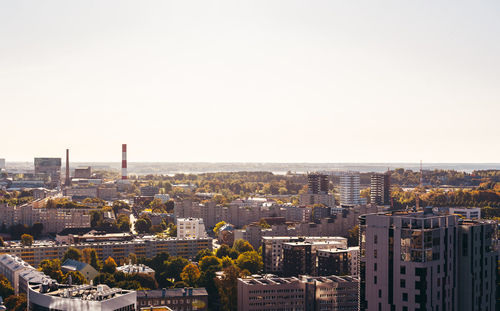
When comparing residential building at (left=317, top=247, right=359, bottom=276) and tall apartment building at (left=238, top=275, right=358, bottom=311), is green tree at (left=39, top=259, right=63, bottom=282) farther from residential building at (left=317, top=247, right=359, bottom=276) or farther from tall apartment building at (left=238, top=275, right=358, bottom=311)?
residential building at (left=317, top=247, right=359, bottom=276)

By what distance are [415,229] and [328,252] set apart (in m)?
17.8

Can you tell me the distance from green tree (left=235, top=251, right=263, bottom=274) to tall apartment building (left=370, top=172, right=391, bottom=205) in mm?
37110

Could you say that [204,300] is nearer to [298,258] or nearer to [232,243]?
[298,258]

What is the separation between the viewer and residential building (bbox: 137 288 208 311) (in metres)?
26.5

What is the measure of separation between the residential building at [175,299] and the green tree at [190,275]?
3481 mm

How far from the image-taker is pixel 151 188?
298 feet

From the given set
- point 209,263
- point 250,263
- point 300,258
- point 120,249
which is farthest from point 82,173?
point 300,258

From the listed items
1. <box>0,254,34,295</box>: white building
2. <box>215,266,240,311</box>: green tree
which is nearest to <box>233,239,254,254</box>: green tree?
<box>215,266,240,311</box>: green tree

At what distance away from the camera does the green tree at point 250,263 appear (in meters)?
35.2

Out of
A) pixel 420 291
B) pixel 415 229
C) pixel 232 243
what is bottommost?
pixel 232 243

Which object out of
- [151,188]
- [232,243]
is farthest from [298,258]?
[151,188]

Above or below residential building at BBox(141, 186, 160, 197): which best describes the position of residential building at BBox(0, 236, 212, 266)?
below

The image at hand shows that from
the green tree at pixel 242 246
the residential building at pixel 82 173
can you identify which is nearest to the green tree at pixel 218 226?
the green tree at pixel 242 246

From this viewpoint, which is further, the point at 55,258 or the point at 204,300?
the point at 55,258
